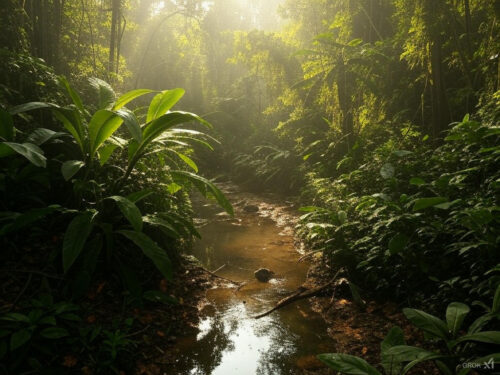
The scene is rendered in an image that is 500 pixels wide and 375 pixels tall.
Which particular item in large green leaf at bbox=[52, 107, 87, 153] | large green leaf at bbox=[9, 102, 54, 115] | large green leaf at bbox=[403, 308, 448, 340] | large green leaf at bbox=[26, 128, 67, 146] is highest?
large green leaf at bbox=[9, 102, 54, 115]

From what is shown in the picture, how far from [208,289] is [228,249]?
58.0 inches

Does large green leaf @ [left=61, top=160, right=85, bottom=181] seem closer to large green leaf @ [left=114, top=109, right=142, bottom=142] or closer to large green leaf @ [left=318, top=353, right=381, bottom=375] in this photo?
large green leaf @ [left=114, top=109, right=142, bottom=142]

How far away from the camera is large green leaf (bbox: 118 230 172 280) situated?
7.50 feet

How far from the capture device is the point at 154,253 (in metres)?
2.32

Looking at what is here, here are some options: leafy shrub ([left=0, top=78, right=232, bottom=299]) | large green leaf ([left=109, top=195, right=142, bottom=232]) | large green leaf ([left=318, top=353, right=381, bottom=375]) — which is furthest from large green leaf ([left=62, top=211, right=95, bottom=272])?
large green leaf ([left=318, top=353, right=381, bottom=375])

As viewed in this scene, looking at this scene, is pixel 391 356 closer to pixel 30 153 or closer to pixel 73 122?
pixel 30 153

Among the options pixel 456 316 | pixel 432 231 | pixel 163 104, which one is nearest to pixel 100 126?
pixel 163 104

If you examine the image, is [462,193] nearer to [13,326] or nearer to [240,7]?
[13,326]

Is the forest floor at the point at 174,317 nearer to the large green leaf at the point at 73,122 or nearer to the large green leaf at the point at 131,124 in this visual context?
the large green leaf at the point at 73,122

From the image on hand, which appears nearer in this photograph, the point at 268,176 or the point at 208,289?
the point at 208,289

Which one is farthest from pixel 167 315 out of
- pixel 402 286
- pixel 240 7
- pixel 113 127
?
pixel 240 7

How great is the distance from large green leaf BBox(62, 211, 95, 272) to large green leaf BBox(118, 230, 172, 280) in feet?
0.86

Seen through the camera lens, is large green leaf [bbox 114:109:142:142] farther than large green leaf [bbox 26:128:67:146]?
No

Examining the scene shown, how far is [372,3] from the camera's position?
Answer: 7.35 metres
